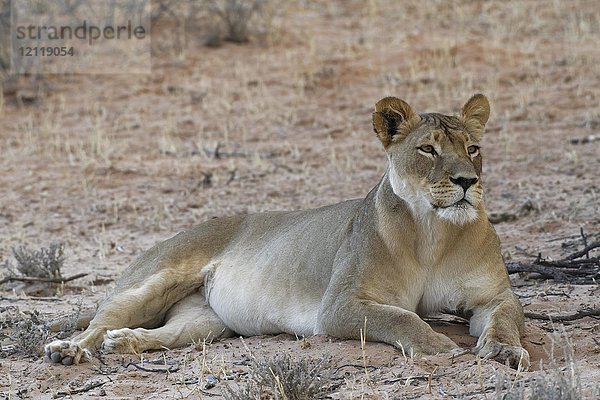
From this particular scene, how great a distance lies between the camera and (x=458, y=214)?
5.32m

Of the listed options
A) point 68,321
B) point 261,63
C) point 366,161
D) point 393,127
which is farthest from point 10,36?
point 393,127

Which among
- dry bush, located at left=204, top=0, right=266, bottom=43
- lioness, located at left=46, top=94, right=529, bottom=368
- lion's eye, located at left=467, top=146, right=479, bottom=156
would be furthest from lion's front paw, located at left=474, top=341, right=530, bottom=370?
dry bush, located at left=204, top=0, right=266, bottom=43

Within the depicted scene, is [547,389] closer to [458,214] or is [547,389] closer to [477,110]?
[458,214]

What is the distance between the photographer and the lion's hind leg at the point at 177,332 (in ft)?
20.5

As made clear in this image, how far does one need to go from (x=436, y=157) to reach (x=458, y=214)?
1.13 feet

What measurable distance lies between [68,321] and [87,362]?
2.63 ft

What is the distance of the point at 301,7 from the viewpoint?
18.7 metres

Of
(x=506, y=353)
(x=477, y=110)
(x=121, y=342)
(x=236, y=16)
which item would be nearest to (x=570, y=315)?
(x=506, y=353)

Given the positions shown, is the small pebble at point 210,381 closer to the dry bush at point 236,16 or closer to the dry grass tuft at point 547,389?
the dry grass tuft at point 547,389

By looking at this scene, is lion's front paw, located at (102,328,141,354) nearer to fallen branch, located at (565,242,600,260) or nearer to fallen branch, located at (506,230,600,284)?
fallen branch, located at (506,230,600,284)

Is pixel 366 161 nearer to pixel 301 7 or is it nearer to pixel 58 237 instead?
pixel 58 237

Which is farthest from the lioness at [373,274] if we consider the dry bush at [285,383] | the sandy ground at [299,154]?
the dry bush at [285,383]

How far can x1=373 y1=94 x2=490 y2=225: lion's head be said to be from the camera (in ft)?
17.5

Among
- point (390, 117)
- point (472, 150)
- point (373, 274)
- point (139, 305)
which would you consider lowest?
point (139, 305)
